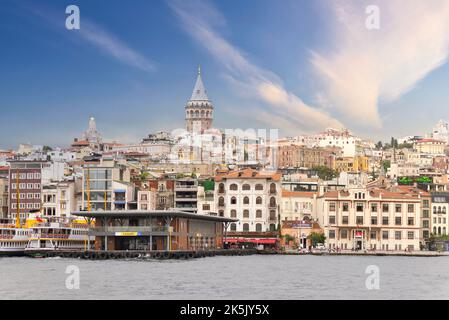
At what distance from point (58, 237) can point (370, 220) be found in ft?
106

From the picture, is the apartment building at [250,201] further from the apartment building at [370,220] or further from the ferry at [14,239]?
the ferry at [14,239]

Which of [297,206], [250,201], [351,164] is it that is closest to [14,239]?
[250,201]

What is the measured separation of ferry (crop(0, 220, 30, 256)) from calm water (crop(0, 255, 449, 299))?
83.4 feet

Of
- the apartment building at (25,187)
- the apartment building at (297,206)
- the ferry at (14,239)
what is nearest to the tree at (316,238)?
the apartment building at (297,206)

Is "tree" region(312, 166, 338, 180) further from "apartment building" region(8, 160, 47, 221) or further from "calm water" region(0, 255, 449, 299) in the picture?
"calm water" region(0, 255, 449, 299)

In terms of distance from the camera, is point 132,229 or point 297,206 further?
point 297,206

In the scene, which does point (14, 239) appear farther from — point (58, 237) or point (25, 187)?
point (25, 187)

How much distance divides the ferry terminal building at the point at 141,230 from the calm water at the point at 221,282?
55.2 feet

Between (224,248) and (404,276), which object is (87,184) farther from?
(404,276)

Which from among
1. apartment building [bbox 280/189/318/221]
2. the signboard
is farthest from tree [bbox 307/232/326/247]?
the signboard

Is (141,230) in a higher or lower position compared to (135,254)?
higher

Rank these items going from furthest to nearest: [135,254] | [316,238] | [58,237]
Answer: [316,238] < [58,237] < [135,254]

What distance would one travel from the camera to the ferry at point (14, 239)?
97831mm

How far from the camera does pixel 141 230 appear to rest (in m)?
90.8
